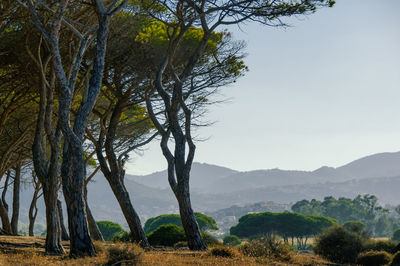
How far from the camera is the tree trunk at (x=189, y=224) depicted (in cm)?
1291

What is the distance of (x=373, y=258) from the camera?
41.6 ft

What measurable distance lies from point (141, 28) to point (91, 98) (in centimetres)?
653

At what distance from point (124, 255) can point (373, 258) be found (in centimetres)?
750

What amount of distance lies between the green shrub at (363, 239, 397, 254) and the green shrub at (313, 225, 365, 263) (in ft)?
0.57

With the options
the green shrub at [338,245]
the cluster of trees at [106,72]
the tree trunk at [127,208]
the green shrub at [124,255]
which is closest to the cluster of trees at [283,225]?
the cluster of trees at [106,72]

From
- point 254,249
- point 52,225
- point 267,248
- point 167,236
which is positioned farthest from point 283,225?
point 52,225

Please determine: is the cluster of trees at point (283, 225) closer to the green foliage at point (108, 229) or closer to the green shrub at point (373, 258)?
the green foliage at point (108, 229)

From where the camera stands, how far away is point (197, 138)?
17.5 m

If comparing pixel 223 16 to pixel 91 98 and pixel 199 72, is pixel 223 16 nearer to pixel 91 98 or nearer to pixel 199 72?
pixel 199 72

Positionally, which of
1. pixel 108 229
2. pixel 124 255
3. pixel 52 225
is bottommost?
pixel 108 229

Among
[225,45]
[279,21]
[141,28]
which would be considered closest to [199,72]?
[225,45]

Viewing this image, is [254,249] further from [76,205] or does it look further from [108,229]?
[108,229]

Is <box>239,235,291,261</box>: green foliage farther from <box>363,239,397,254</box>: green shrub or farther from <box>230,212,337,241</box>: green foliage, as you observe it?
<box>230,212,337,241</box>: green foliage

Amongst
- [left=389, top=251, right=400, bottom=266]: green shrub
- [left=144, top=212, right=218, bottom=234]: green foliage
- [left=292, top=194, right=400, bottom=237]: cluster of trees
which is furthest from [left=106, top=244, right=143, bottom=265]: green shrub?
[left=292, top=194, right=400, bottom=237]: cluster of trees
